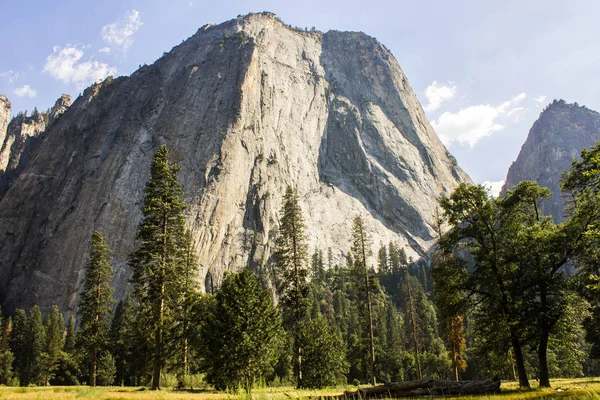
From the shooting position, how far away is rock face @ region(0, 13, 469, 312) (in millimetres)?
107938

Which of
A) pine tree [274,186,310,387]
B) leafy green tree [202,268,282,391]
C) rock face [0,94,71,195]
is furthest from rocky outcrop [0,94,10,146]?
leafy green tree [202,268,282,391]

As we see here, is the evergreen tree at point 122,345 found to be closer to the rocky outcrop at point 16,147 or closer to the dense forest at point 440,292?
the dense forest at point 440,292

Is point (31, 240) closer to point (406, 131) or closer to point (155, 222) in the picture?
point (155, 222)

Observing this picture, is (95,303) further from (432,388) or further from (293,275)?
(432,388)

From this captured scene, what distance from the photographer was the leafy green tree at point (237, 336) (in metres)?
24.2

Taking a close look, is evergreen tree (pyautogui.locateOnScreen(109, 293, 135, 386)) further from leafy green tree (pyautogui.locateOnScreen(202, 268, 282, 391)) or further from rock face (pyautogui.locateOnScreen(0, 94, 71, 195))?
rock face (pyautogui.locateOnScreen(0, 94, 71, 195))

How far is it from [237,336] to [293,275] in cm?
942

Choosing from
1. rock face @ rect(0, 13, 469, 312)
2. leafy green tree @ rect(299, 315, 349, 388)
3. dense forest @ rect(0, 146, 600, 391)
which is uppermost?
rock face @ rect(0, 13, 469, 312)

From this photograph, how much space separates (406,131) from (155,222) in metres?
166

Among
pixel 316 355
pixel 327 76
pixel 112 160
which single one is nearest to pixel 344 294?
pixel 316 355

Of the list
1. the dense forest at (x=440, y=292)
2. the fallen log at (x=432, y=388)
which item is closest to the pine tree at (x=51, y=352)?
the dense forest at (x=440, y=292)

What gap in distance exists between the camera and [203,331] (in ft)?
89.2

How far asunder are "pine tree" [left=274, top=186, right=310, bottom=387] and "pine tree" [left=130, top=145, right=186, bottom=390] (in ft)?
31.1

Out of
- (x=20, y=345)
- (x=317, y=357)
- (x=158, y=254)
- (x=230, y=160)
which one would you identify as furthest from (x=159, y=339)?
(x=230, y=160)
